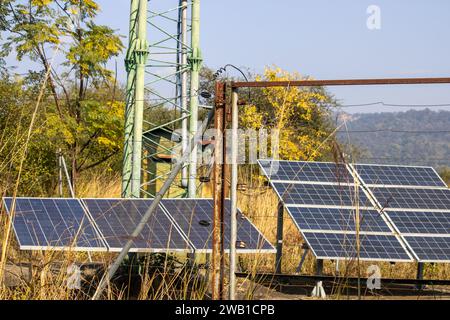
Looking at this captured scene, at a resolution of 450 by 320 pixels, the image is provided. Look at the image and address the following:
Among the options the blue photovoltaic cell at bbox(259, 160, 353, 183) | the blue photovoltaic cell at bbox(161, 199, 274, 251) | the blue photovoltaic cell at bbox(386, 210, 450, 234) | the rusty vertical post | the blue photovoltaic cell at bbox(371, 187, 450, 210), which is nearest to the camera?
the rusty vertical post

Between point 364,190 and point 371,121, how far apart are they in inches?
5495

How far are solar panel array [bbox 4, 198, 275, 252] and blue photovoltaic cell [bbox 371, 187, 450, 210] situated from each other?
2284 mm

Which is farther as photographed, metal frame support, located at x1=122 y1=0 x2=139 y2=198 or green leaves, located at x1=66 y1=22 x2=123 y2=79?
green leaves, located at x1=66 y1=22 x2=123 y2=79

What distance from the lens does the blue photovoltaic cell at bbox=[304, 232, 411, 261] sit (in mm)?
9748

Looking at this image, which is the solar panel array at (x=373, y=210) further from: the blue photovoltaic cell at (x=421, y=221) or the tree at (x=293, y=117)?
the tree at (x=293, y=117)

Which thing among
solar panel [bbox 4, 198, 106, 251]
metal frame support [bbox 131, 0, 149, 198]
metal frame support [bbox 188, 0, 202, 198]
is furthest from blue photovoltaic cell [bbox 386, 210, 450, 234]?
solar panel [bbox 4, 198, 106, 251]

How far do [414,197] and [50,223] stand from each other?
16.4ft

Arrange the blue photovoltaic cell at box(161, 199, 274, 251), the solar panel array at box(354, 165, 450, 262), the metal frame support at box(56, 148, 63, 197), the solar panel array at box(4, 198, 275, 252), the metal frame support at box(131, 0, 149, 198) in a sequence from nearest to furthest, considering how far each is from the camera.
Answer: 1. the solar panel array at box(4, 198, 275, 252)
2. the blue photovoltaic cell at box(161, 199, 274, 251)
3. the solar panel array at box(354, 165, 450, 262)
4. the metal frame support at box(131, 0, 149, 198)
5. the metal frame support at box(56, 148, 63, 197)

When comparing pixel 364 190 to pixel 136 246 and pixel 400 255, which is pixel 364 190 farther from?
pixel 136 246

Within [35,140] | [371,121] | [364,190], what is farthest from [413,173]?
[371,121]

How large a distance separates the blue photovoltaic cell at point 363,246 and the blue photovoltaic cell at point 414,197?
86 cm

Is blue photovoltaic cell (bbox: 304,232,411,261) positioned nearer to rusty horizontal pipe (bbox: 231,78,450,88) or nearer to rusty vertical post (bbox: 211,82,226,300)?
rusty vertical post (bbox: 211,82,226,300)

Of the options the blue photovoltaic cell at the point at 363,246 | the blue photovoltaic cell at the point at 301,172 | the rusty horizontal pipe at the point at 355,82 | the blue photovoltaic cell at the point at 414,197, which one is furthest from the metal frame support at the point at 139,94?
the rusty horizontal pipe at the point at 355,82

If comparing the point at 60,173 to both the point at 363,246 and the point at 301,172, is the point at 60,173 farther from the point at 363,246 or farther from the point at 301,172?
the point at 363,246
